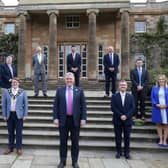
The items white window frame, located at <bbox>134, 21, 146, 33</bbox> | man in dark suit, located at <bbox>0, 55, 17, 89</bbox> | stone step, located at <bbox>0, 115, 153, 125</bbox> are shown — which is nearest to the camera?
stone step, located at <bbox>0, 115, 153, 125</bbox>

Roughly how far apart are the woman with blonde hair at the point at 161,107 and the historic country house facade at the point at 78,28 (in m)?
10.9

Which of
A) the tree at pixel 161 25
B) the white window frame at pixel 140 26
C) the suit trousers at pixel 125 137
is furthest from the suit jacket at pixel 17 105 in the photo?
the white window frame at pixel 140 26

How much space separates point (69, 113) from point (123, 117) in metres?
1.53

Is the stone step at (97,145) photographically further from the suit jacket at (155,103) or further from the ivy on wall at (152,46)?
the ivy on wall at (152,46)

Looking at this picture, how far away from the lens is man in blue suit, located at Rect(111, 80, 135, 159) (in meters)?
7.46

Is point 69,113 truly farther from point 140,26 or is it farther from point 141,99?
point 140,26

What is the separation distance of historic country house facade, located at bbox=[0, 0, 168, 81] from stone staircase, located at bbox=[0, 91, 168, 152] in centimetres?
910

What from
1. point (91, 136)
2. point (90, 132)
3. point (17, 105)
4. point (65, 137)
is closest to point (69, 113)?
point (65, 137)

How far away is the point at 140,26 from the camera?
2480 cm

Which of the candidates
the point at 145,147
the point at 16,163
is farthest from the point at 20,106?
the point at 145,147

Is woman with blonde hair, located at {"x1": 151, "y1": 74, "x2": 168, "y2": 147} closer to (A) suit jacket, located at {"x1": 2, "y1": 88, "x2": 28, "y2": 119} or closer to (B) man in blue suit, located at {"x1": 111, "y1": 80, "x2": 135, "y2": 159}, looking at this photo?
(B) man in blue suit, located at {"x1": 111, "y1": 80, "x2": 135, "y2": 159}

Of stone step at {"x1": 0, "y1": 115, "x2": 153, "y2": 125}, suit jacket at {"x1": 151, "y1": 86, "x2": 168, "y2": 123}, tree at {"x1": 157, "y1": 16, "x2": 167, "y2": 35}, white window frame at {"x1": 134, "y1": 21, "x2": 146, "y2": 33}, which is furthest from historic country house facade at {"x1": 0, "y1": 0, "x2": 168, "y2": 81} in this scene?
suit jacket at {"x1": 151, "y1": 86, "x2": 168, "y2": 123}

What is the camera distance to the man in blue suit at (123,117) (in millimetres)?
7461

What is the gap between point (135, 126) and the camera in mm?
9367
